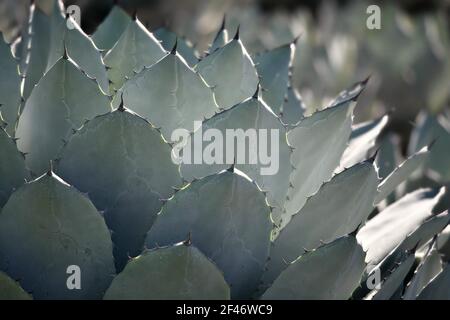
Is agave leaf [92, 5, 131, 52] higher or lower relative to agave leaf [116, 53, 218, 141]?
higher

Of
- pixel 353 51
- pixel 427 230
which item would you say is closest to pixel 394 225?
pixel 427 230

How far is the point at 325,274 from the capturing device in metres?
0.75

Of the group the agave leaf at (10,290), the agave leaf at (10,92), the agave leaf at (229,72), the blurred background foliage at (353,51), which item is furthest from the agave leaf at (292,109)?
the blurred background foliage at (353,51)

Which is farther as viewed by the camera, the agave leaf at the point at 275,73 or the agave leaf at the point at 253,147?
the agave leaf at the point at 275,73

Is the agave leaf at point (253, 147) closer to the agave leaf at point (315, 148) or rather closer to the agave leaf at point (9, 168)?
the agave leaf at point (315, 148)

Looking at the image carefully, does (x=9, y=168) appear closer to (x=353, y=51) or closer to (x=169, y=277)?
(x=169, y=277)

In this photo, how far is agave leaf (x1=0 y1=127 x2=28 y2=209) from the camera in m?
0.81

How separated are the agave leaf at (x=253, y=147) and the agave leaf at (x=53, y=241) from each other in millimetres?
126

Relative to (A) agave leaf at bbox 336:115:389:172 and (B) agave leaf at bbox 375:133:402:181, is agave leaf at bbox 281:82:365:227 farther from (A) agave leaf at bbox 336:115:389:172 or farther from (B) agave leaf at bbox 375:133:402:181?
(B) agave leaf at bbox 375:133:402:181

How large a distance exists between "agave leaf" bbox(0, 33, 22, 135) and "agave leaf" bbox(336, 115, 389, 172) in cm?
40

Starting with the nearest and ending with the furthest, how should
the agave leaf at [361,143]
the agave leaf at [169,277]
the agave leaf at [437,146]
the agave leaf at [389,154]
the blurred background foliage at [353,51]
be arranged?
the agave leaf at [169,277] → the agave leaf at [361,143] → the agave leaf at [389,154] → the agave leaf at [437,146] → the blurred background foliage at [353,51]

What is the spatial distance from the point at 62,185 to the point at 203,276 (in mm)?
160

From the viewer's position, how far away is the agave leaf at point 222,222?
2.47 feet

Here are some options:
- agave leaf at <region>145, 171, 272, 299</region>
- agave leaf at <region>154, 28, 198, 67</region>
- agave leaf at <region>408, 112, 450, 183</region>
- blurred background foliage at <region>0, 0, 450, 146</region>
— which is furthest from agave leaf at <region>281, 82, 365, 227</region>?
blurred background foliage at <region>0, 0, 450, 146</region>
